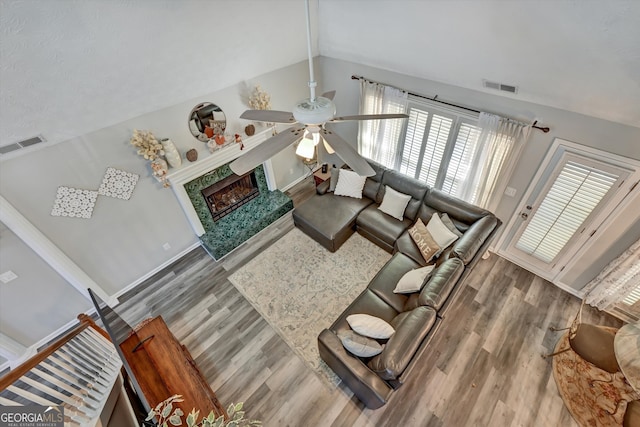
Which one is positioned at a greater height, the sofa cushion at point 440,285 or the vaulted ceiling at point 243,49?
the vaulted ceiling at point 243,49

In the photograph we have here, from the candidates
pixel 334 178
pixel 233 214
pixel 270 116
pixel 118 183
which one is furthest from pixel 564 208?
pixel 118 183

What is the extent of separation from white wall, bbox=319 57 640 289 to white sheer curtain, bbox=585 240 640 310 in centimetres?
11

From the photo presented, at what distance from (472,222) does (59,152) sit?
547cm

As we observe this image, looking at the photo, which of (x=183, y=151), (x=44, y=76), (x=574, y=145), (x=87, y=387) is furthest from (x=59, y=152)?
(x=574, y=145)

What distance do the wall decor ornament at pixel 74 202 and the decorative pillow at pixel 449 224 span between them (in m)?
4.92

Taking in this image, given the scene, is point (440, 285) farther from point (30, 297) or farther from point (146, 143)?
point (30, 297)

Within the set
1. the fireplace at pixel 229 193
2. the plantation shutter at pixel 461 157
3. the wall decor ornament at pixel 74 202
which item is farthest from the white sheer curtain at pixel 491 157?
the wall decor ornament at pixel 74 202

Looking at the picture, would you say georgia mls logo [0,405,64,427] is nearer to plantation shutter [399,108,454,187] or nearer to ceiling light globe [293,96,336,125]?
ceiling light globe [293,96,336,125]

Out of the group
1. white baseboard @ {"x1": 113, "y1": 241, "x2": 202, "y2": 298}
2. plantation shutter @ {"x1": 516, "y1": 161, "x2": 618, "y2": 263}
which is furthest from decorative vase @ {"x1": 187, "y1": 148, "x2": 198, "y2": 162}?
plantation shutter @ {"x1": 516, "y1": 161, "x2": 618, "y2": 263}

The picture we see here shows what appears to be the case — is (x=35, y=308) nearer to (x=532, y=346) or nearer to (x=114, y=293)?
(x=114, y=293)

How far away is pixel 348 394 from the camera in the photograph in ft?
10.7

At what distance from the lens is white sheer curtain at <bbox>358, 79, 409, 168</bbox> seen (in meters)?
4.55

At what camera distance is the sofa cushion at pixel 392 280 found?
3.66 meters

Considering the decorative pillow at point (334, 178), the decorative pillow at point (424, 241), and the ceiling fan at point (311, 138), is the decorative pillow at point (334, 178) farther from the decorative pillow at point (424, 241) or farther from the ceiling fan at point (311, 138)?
the ceiling fan at point (311, 138)
